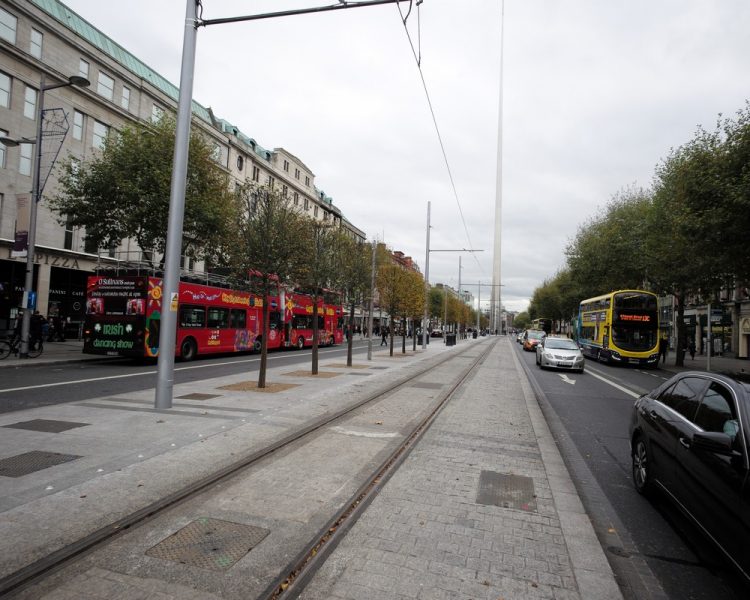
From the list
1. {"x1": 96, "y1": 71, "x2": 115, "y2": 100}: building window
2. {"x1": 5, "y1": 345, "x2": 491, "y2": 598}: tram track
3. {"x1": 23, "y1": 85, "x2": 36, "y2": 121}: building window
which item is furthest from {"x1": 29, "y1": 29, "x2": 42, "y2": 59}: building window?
{"x1": 5, "y1": 345, "x2": 491, "y2": 598}: tram track

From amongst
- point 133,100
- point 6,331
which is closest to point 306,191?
point 133,100

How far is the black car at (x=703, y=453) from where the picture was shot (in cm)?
303

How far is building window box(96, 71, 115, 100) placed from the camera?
98.7 ft

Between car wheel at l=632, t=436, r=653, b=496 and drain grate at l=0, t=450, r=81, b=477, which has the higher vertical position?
car wheel at l=632, t=436, r=653, b=496

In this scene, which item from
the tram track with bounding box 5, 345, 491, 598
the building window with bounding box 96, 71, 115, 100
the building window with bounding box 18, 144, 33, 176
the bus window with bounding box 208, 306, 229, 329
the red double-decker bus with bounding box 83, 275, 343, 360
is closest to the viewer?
the tram track with bounding box 5, 345, 491, 598

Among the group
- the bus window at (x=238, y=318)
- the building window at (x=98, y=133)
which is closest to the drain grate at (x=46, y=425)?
the bus window at (x=238, y=318)

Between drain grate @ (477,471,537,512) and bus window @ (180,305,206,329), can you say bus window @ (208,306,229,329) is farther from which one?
drain grate @ (477,471,537,512)

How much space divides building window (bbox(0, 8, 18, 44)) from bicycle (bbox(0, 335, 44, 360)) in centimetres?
1646

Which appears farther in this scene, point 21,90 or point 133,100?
point 133,100

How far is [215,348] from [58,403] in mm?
12184

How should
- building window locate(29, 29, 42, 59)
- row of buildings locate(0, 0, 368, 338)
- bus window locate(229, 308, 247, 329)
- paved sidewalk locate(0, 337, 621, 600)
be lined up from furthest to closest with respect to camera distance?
building window locate(29, 29, 42, 59)
row of buildings locate(0, 0, 368, 338)
bus window locate(229, 308, 247, 329)
paved sidewalk locate(0, 337, 621, 600)

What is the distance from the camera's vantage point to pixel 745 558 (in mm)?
2820

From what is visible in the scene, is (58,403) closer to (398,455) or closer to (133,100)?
(398,455)

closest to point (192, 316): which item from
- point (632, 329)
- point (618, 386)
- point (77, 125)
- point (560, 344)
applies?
point (560, 344)
